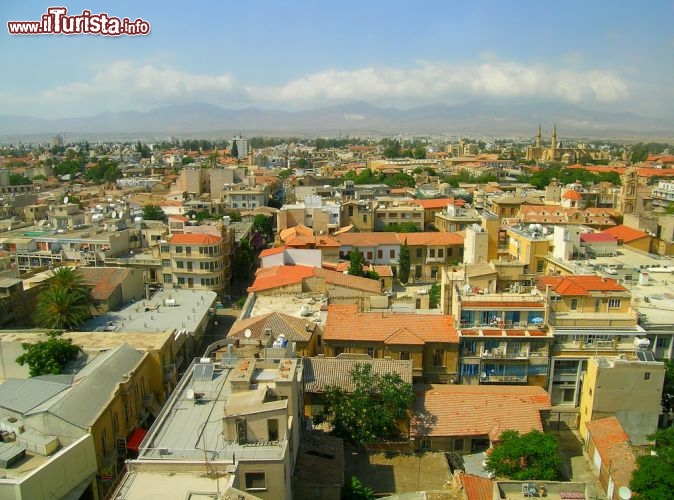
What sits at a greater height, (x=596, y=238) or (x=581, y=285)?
(x=581, y=285)

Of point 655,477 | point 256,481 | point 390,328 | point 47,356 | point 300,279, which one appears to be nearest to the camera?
point 256,481

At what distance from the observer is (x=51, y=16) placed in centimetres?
2377

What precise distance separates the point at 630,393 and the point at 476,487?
28.9ft

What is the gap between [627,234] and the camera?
1796 inches

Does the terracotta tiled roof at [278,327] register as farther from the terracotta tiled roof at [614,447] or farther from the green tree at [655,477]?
the green tree at [655,477]

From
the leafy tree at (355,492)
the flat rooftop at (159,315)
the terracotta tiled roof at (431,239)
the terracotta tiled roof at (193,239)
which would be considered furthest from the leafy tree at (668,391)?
the terracotta tiled roof at (193,239)

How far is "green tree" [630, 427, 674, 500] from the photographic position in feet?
51.0

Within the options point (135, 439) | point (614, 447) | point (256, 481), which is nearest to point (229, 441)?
point (256, 481)

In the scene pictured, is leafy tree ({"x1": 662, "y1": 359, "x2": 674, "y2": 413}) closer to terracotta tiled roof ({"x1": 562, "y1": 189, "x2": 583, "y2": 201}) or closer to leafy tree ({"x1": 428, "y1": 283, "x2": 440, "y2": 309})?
leafy tree ({"x1": 428, "y1": 283, "x2": 440, "y2": 309})

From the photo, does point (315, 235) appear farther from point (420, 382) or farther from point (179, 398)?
point (179, 398)

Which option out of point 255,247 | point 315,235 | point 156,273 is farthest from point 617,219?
point 156,273

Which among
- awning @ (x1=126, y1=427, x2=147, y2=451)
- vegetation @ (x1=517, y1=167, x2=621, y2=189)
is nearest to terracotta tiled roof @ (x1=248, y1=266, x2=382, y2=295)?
awning @ (x1=126, y1=427, x2=147, y2=451)

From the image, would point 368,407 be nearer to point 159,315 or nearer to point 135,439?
point 135,439

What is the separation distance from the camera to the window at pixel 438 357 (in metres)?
23.9
